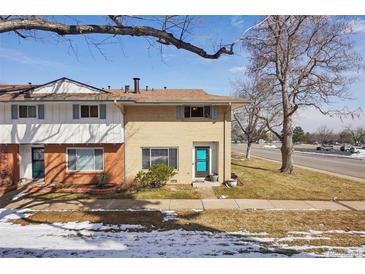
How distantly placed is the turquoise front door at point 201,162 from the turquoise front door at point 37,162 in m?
8.88

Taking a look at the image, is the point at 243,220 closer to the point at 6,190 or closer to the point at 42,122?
the point at 42,122

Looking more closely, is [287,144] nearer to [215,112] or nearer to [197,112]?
[215,112]

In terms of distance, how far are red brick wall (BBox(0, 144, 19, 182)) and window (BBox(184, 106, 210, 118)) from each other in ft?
31.7

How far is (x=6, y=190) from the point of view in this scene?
12.1m

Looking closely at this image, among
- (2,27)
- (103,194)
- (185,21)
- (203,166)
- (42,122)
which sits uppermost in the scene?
(185,21)

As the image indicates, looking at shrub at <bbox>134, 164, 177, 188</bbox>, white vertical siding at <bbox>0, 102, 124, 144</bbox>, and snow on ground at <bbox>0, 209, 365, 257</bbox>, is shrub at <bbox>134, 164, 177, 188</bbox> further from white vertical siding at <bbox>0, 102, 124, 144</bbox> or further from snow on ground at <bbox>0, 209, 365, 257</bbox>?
snow on ground at <bbox>0, 209, 365, 257</bbox>

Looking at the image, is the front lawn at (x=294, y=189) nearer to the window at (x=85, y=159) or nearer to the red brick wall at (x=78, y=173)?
the red brick wall at (x=78, y=173)

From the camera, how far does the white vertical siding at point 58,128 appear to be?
480 inches

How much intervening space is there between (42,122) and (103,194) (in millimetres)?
4983

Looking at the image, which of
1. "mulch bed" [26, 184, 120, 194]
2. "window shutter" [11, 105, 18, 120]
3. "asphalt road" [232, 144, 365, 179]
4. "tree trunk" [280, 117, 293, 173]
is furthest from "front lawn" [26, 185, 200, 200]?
"asphalt road" [232, 144, 365, 179]

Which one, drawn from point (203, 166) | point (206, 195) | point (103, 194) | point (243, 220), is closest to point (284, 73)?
point (203, 166)

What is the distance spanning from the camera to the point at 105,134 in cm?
1240

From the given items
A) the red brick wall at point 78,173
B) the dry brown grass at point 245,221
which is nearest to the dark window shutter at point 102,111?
the red brick wall at point 78,173

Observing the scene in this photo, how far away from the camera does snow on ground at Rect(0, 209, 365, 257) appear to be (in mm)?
5312
